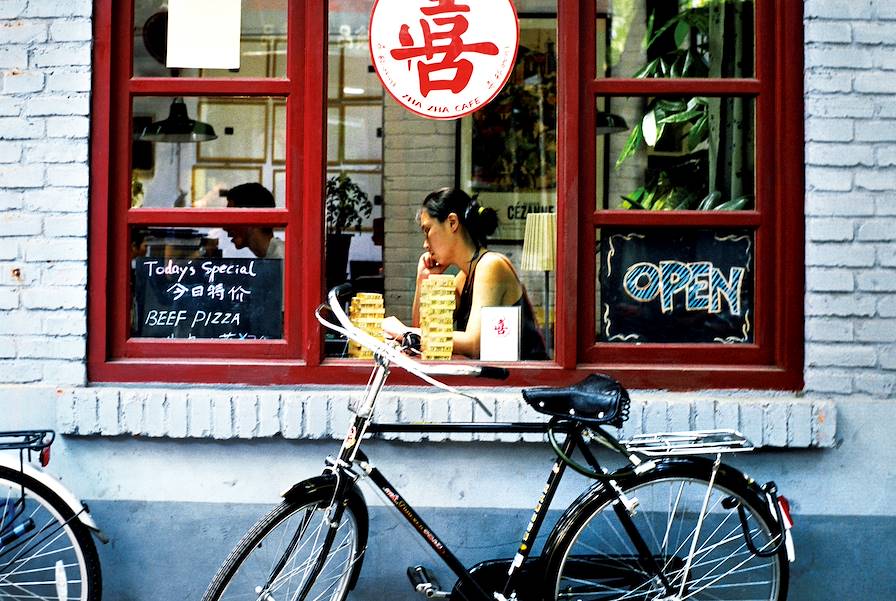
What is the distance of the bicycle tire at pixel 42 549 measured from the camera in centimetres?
403

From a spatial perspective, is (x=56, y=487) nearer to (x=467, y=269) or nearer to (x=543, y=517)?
(x=543, y=517)

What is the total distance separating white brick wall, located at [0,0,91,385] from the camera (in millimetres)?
4445

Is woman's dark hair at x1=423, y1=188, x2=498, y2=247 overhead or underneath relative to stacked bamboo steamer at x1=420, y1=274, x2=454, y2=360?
overhead

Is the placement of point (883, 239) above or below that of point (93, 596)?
above

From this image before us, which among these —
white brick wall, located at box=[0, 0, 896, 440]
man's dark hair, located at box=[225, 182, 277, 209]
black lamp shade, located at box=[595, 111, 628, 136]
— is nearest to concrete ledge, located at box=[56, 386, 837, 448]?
white brick wall, located at box=[0, 0, 896, 440]

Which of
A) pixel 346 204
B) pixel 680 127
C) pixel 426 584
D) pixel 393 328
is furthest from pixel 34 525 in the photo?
pixel 680 127

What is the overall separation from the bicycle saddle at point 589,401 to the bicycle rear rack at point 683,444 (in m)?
0.14

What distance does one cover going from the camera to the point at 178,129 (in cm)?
478

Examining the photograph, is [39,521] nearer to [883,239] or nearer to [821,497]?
[821,497]

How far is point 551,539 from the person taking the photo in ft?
12.5

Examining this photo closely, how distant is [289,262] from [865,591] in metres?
2.76

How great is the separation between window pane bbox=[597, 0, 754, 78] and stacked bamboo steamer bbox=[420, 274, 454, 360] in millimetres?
1185

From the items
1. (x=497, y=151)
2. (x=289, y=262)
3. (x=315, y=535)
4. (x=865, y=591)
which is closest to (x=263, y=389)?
(x=289, y=262)

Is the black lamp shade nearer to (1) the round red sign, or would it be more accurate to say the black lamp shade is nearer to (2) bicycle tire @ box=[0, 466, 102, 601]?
(1) the round red sign
